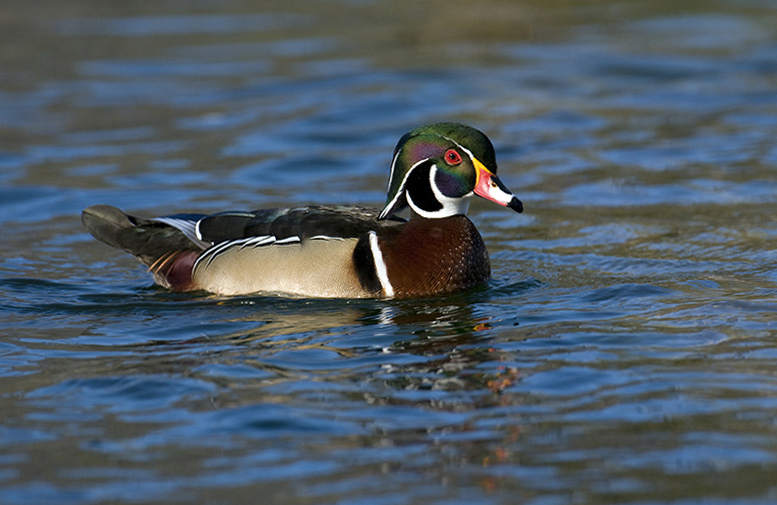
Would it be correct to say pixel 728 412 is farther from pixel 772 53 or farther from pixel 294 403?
pixel 772 53

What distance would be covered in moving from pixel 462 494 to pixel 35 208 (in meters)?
8.02

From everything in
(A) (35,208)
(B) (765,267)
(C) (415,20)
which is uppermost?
(C) (415,20)

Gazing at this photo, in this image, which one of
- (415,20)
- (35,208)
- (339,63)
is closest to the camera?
(35,208)

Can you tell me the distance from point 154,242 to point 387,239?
6.45ft

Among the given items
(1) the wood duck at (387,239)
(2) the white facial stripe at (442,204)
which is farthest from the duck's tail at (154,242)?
(2) the white facial stripe at (442,204)

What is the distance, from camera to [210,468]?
17.7 feet

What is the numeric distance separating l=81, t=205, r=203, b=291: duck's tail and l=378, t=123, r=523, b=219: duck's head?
1.60 metres

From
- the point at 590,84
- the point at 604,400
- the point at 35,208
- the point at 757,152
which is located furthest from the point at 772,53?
the point at 604,400

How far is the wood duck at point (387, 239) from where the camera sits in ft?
27.1

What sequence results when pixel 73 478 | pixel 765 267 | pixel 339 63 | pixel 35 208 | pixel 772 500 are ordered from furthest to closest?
pixel 339 63 → pixel 35 208 → pixel 765 267 → pixel 73 478 → pixel 772 500

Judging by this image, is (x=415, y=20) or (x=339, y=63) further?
(x=415, y=20)

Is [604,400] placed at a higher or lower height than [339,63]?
lower

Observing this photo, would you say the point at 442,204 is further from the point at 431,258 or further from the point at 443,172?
the point at 431,258

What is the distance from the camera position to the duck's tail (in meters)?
8.85
